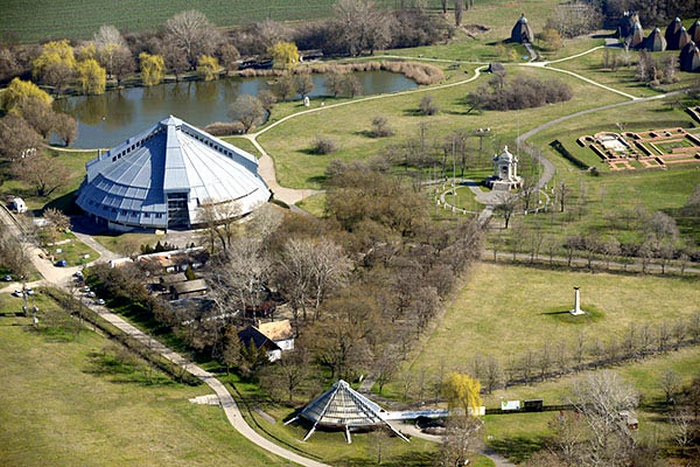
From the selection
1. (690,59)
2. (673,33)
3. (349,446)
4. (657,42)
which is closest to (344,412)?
(349,446)

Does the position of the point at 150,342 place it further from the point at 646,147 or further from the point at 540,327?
the point at 646,147

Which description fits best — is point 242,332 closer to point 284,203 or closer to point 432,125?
point 284,203

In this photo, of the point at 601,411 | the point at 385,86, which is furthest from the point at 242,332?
the point at 385,86

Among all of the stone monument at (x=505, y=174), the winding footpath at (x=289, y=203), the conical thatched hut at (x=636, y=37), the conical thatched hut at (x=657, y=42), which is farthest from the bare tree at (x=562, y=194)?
the conical thatched hut at (x=636, y=37)

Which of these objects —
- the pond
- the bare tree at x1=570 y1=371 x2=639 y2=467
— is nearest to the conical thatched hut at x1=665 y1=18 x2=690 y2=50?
the pond

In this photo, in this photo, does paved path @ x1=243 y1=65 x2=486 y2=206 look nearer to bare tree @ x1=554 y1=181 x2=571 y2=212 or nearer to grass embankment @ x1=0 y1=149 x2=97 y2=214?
grass embankment @ x1=0 y1=149 x2=97 y2=214
